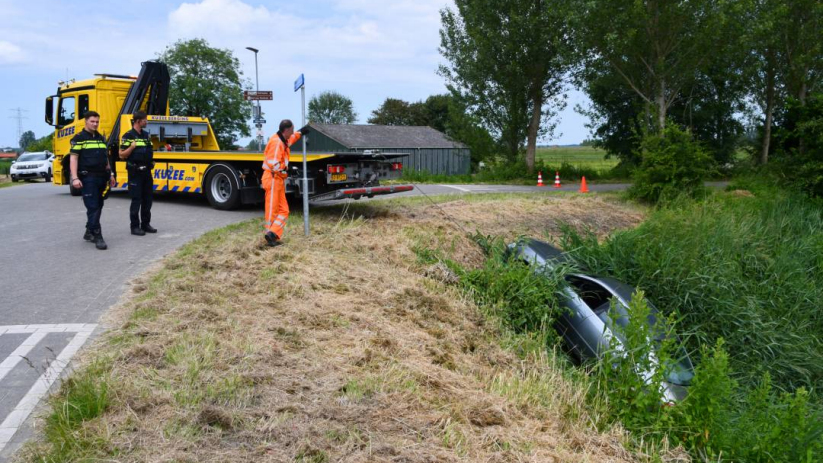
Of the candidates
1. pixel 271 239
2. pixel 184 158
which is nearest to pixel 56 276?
pixel 271 239

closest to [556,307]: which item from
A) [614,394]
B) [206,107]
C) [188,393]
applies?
[614,394]

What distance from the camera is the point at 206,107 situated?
53.3 metres

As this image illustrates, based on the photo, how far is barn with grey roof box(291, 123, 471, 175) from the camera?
4512 cm

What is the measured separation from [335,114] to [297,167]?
88.0 meters

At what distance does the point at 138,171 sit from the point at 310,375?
5800 mm

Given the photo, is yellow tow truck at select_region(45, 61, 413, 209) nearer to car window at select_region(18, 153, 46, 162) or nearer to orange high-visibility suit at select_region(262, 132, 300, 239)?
orange high-visibility suit at select_region(262, 132, 300, 239)

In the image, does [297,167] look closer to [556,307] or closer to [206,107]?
[556,307]

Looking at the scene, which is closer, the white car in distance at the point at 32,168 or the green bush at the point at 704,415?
the green bush at the point at 704,415

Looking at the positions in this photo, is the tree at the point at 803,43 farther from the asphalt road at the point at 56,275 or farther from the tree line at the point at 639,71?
the asphalt road at the point at 56,275

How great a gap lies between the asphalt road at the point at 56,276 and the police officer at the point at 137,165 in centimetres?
40

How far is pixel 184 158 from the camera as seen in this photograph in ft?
40.9

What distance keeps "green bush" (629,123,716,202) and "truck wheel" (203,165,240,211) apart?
1039cm

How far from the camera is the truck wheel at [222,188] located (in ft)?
38.3

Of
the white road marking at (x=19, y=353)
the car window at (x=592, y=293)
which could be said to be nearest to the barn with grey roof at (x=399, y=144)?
the car window at (x=592, y=293)
